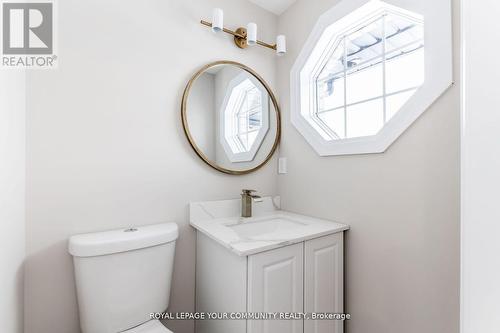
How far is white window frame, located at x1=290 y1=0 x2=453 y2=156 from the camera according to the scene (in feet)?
3.05

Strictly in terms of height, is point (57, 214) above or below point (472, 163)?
below

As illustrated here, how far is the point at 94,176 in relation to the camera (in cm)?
114

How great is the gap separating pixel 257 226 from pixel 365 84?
1078 mm

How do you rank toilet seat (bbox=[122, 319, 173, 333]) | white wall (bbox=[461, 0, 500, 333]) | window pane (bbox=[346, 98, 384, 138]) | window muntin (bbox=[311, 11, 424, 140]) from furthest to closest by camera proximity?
window pane (bbox=[346, 98, 384, 138]) < window muntin (bbox=[311, 11, 424, 140]) < toilet seat (bbox=[122, 319, 173, 333]) < white wall (bbox=[461, 0, 500, 333])

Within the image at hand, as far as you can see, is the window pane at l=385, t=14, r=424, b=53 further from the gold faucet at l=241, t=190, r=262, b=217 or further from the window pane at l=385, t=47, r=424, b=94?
the gold faucet at l=241, t=190, r=262, b=217

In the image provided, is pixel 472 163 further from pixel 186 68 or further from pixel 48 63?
pixel 48 63

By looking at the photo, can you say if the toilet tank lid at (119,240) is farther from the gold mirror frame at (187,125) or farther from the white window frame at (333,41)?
the white window frame at (333,41)

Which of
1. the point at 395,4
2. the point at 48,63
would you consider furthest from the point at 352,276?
the point at 48,63

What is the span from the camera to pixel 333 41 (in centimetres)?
148

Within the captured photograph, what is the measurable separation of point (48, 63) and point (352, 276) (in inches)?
74.6

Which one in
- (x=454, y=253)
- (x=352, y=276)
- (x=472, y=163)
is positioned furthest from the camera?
(x=352, y=276)

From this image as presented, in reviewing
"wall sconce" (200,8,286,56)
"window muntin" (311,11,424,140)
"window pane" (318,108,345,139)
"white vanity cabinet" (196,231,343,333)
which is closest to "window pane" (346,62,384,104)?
"window muntin" (311,11,424,140)

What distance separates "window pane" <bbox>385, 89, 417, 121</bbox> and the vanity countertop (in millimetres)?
647

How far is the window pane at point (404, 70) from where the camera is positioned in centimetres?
109
